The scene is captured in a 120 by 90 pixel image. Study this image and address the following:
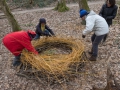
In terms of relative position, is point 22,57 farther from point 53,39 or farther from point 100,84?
point 100,84

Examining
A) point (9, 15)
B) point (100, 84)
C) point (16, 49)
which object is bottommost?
point (100, 84)

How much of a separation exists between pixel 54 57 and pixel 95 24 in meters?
1.21

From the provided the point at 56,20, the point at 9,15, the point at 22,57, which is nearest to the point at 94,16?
the point at 22,57

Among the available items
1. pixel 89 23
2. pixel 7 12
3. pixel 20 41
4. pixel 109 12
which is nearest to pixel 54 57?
pixel 20 41

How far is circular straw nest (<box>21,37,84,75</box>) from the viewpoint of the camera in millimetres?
3727

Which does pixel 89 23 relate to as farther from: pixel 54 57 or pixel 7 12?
pixel 7 12

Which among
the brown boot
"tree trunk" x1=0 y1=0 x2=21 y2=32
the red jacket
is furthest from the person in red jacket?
"tree trunk" x1=0 y1=0 x2=21 y2=32

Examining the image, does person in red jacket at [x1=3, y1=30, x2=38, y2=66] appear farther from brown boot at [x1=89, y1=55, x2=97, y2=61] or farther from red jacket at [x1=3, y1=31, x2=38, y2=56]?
brown boot at [x1=89, y1=55, x2=97, y2=61]

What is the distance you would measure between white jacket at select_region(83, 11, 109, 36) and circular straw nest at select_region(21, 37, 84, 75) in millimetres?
569

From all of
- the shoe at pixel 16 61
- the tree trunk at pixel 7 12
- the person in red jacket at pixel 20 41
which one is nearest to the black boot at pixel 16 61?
the shoe at pixel 16 61

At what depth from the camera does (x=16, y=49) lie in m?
4.29

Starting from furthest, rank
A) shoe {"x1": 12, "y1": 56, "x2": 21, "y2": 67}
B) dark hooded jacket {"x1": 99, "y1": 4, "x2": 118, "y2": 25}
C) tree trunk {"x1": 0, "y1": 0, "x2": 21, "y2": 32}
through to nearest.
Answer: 1. tree trunk {"x1": 0, "y1": 0, "x2": 21, "y2": 32}
2. dark hooded jacket {"x1": 99, "y1": 4, "x2": 118, "y2": 25}
3. shoe {"x1": 12, "y1": 56, "x2": 21, "y2": 67}

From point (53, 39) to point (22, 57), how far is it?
1147mm

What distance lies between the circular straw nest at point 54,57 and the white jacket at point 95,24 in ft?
1.87
